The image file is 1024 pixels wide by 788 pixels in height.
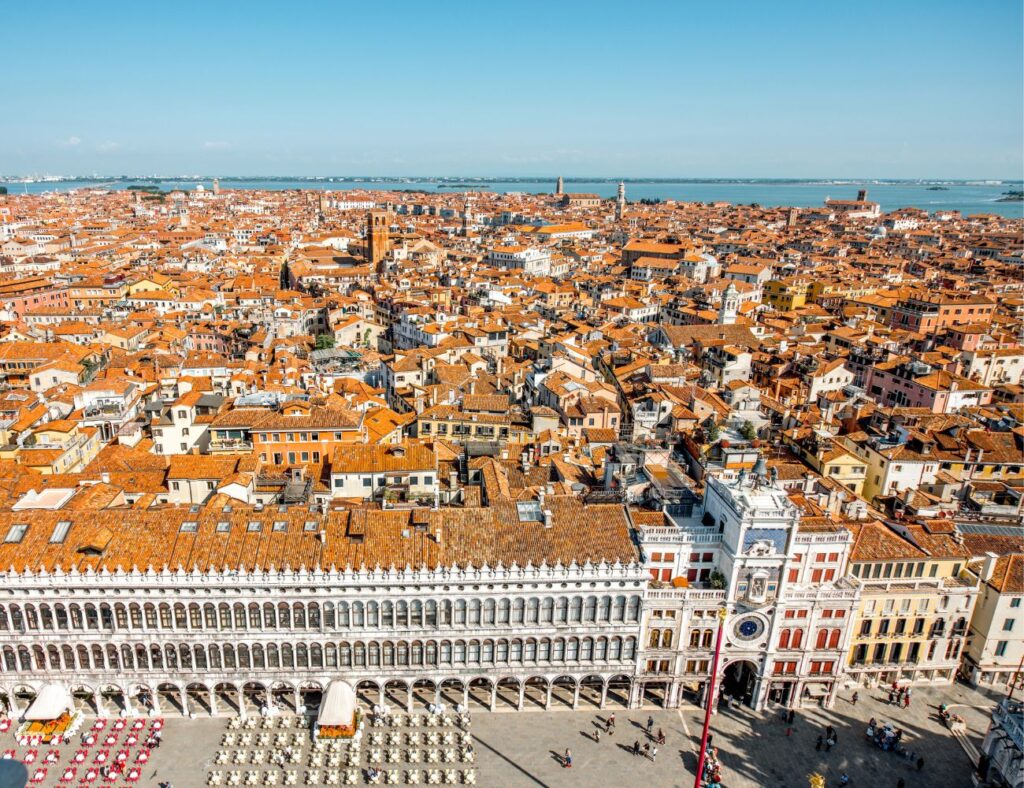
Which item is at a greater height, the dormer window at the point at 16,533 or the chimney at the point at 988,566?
the dormer window at the point at 16,533

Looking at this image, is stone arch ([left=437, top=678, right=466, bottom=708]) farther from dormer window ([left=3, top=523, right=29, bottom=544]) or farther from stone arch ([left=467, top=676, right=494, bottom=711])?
dormer window ([left=3, top=523, right=29, bottom=544])

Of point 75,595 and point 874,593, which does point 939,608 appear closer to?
point 874,593

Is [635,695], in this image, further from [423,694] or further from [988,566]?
[988,566]

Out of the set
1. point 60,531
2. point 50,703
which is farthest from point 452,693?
point 60,531

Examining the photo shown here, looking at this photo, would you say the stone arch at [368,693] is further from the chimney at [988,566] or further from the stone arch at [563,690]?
the chimney at [988,566]

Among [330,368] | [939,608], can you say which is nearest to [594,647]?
[939,608]

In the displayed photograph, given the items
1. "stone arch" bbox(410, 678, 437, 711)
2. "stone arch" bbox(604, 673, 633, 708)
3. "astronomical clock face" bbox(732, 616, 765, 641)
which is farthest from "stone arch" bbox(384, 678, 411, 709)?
"astronomical clock face" bbox(732, 616, 765, 641)

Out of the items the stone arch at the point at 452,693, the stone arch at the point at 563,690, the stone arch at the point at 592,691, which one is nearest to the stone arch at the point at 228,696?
the stone arch at the point at 452,693
